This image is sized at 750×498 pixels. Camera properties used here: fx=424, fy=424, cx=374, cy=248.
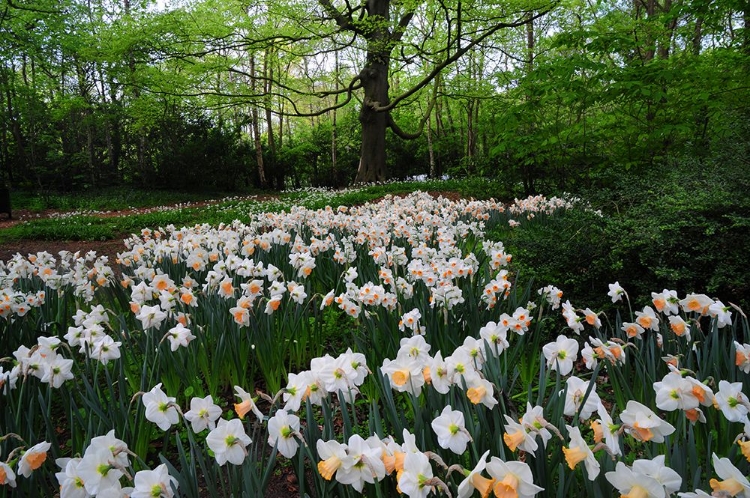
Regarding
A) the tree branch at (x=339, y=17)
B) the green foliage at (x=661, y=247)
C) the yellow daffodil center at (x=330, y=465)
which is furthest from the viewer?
the tree branch at (x=339, y=17)

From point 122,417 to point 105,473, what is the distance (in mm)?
665

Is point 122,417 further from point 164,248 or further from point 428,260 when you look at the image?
point 164,248

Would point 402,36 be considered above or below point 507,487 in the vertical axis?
above

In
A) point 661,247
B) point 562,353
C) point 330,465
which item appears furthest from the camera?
point 661,247

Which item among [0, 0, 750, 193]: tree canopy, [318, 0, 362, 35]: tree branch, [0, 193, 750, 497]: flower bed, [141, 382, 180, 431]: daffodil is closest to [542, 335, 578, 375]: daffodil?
[0, 193, 750, 497]: flower bed

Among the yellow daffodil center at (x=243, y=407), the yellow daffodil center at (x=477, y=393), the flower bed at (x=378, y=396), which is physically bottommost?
the flower bed at (x=378, y=396)

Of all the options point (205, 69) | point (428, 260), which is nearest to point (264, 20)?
point (205, 69)

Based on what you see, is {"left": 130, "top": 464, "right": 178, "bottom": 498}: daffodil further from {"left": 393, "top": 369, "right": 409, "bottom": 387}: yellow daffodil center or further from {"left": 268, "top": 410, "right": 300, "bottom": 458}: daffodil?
{"left": 393, "top": 369, "right": 409, "bottom": 387}: yellow daffodil center

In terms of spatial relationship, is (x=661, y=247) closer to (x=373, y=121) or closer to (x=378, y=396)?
(x=378, y=396)

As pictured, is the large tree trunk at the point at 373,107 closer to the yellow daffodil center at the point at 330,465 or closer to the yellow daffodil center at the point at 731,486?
the yellow daffodil center at the point at 330,465

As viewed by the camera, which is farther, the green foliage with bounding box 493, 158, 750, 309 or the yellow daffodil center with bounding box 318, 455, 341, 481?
the green foliage with bounding box 493, 158, 750, 309

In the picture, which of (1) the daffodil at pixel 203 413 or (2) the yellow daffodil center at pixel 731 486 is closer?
(2) the yellow daffodil center at pixel 731 486

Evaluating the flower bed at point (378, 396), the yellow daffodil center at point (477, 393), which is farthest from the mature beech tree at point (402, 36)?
the yellow daffodil center at point (477, 393)

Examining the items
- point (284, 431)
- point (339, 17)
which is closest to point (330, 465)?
point (284, 431)
